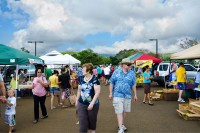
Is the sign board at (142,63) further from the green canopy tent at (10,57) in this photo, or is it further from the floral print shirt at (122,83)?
the floral print shirt at (122,83)

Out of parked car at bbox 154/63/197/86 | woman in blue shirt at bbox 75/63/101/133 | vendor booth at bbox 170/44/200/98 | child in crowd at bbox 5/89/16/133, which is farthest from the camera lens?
parked car at bbox 154/63/197/86

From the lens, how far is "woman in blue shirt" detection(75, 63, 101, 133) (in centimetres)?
574

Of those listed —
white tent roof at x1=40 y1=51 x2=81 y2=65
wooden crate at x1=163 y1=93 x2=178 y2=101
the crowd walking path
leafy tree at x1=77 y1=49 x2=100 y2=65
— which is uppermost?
leafy tree at x1=77 y1=49 x2=100 y2=65

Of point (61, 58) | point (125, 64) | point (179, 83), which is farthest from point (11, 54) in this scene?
point (61, 58)

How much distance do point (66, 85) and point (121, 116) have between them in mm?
5151

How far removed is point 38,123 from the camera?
29.0 feet

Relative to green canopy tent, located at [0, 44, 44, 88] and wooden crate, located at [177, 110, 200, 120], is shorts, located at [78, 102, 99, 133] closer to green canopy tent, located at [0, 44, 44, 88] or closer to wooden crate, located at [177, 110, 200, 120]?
wooden crate, located at [177, 110, 200, 120]

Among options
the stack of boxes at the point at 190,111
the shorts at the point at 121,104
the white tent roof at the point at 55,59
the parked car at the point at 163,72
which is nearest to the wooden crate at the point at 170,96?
the stack of boxes at the point at 190,111

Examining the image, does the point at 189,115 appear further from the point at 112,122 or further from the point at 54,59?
the point at 54,59

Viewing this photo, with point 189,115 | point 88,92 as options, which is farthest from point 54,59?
point 88,92

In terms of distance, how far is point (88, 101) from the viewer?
19.0 feet

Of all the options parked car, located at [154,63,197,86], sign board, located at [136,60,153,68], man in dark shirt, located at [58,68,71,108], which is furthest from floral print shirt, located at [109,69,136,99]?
sign board, located at [136,60,153,68]

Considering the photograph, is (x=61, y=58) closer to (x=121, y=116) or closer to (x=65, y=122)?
(x=65, y=122)

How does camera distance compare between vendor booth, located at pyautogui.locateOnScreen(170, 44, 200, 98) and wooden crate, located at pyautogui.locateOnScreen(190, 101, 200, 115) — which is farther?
vendor booth, located at pyautogui.locateOnScreen(170, 44, 200, 98)
